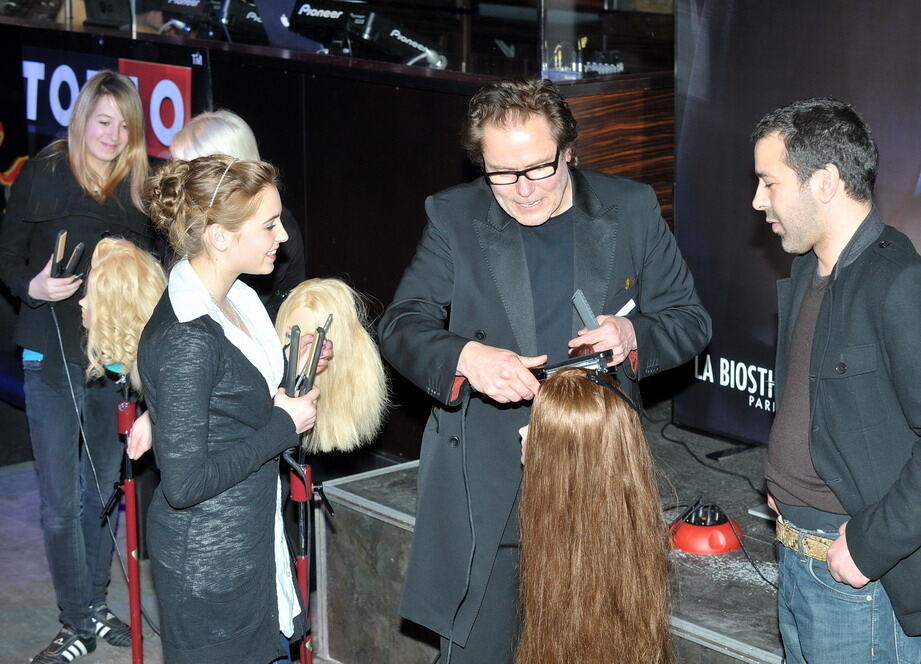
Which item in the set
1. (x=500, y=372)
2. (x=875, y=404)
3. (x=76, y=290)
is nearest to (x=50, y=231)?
(x=76, y=290)

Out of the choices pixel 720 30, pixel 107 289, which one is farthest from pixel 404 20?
pixel 107 289

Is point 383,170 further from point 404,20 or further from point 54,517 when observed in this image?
point 54,517

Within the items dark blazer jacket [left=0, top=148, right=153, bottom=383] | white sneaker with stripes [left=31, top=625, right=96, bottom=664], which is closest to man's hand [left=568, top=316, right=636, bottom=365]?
dark blazer jacket [left=0, top=148, right=153, bottom=383]

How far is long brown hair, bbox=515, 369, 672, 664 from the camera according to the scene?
2.40 metres

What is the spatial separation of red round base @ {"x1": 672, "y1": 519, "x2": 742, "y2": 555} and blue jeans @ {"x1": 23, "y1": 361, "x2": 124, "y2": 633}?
1952mm

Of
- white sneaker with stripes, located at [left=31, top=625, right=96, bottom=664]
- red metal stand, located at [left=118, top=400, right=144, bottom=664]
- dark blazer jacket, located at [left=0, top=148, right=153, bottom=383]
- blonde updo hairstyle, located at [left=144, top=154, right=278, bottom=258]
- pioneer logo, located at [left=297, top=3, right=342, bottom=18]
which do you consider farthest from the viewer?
pioneer logo, located at [left=297, top=3, right=342, bottom=18]

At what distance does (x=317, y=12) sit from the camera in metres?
5.22

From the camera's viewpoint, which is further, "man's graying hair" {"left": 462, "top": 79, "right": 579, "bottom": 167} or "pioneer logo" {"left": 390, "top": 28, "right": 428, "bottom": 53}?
"pioneer logo" {"left": 390, "top": 28, "right": 428, "bottom": 53}

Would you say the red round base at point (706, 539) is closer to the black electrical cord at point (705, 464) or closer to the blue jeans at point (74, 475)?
the black electrical cord at point (705, 464)

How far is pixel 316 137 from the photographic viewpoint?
4887mm

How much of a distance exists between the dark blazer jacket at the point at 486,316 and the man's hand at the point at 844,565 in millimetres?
617

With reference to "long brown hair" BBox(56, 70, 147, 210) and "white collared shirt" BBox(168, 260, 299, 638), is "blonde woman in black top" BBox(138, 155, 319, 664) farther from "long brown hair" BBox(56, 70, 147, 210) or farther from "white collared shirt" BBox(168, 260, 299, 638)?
"long brown hair" BBox(56, 70, 147, 210)

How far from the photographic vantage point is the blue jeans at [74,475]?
3.99m

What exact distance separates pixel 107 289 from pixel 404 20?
2.39 meters
